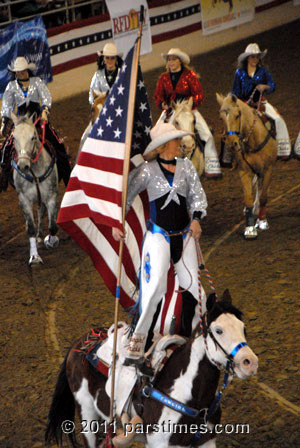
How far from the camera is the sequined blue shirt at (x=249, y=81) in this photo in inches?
462

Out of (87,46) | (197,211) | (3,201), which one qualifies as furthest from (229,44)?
(197,211)

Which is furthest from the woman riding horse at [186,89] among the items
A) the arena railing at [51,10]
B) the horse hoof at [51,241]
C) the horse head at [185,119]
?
the arena railing at [51,10]

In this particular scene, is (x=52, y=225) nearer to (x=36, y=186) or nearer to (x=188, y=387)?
(x=36, y=186)

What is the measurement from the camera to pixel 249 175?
1169cm

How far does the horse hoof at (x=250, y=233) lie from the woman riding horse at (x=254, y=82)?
5.20 ft

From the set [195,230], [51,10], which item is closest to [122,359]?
[195,230]

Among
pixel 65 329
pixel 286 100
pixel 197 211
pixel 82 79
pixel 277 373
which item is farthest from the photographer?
pixel 82 79

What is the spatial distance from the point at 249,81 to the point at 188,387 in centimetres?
Answer: 726

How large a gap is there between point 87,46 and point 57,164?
10.7m

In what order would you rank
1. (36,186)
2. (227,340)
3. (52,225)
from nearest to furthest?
(227,340) < (36,186) < (52,225)

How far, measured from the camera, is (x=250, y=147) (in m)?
11.5

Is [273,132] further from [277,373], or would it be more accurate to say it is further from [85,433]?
[85,433]

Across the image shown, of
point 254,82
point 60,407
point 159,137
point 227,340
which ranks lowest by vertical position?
point 60,407

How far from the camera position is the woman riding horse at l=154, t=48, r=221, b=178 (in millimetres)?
12086
